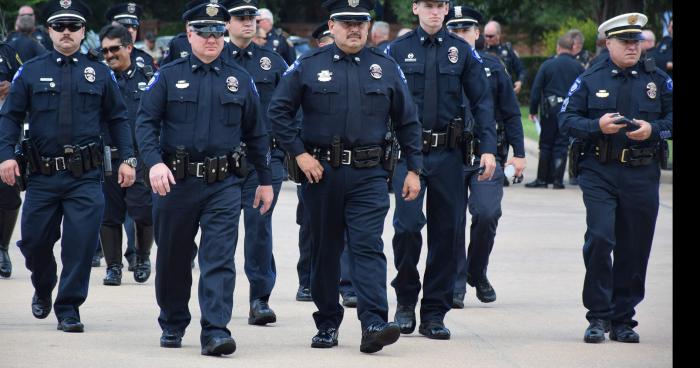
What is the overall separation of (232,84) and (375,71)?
0.82 meters

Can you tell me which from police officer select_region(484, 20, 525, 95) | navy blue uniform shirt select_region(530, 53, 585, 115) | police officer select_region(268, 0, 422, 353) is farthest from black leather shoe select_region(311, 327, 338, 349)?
navy blue uniform shirt select_region(530, 53, 585, 115)

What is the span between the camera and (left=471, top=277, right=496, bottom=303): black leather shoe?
1050 cm

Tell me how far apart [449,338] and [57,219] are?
2.60 meters

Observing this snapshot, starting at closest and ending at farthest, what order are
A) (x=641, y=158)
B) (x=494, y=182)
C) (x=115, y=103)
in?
(x=641, y=158) → (x=115, y=103) → (x=494, y=182)

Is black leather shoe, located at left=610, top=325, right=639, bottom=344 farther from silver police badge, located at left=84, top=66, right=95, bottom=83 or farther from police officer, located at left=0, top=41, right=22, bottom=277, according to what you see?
police officer, located at left=0, top=41, right=22, bottom=277

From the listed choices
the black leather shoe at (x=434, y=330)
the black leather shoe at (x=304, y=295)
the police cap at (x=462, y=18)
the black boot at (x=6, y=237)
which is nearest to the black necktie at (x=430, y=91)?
the black leather shoe at (x=434, y=330)

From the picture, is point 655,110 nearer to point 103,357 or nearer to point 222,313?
point 222,313

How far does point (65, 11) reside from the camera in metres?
9.20

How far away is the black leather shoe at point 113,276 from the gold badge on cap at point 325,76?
3.68 meters

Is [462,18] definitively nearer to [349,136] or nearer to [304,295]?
[304,295]

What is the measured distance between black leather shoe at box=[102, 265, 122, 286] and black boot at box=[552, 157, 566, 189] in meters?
9.72

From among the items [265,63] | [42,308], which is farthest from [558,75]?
[42,308]

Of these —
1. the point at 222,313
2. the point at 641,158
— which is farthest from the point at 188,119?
the point at 641,158

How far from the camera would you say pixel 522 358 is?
8.09 m
